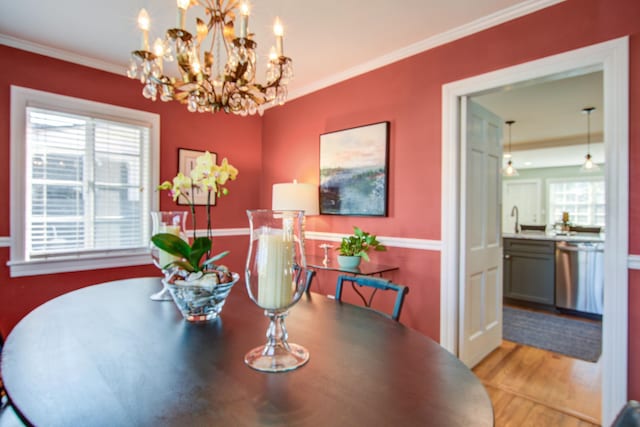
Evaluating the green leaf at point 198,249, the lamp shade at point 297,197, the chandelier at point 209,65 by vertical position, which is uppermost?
the chandelier at point 209,65

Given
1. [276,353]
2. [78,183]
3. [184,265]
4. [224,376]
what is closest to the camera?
[224,376]

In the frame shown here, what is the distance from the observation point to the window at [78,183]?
267 centimetres

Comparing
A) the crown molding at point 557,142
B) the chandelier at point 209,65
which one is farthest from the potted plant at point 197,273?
the crown molding at point 557,142

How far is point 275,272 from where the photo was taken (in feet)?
3.14

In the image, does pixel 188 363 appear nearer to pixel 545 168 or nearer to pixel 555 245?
pixel 555 245

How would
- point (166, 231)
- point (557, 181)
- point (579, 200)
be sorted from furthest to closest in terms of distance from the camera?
point (557, 181), point (579, 200), point (166, 231)

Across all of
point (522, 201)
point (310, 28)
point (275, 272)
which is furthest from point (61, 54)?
point (522, 201)

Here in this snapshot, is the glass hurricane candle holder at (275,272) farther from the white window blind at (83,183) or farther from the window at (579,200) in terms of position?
the window at (579,200)

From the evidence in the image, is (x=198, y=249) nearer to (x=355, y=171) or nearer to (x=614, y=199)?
(x=355, y=171)

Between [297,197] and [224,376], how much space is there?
2363 mm

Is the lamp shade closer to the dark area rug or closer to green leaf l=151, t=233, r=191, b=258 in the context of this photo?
green leaf l=151, t=233, r=191, b=258

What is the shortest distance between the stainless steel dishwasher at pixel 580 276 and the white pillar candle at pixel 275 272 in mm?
4343

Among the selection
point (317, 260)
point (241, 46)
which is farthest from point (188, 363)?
point (317, 260)

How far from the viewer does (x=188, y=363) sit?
3.19ft
